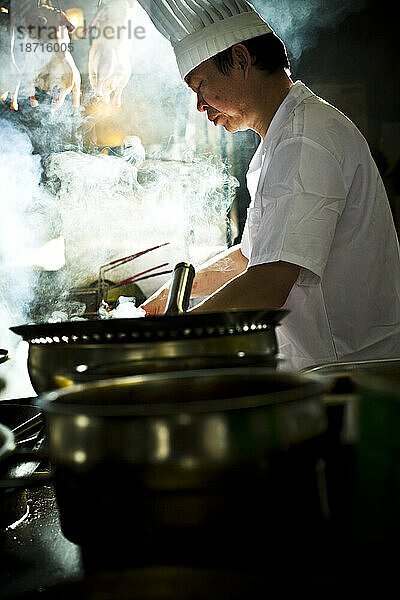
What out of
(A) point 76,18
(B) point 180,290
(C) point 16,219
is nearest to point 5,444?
(B) point 180,290

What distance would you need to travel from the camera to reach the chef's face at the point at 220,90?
1.36 meters

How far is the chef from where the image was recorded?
3.70ft

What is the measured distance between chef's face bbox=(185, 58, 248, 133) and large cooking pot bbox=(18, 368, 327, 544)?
1.19 m

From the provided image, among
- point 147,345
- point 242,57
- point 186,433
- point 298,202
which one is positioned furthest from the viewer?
point 242,57

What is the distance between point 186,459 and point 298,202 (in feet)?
3.01

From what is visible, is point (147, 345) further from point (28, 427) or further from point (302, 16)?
point (302, 16)

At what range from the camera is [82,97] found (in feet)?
11.3

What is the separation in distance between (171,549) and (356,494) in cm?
9

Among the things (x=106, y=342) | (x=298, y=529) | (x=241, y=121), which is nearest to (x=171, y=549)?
(x=298, y=529)

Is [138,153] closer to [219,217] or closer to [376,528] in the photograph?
[219,217]

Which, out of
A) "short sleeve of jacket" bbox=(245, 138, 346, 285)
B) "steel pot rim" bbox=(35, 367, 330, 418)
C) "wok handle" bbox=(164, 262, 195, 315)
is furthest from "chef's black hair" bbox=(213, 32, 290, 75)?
"steel pot rim" bbox=(35, 367, 330, 418)

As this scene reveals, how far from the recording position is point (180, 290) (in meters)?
0.81

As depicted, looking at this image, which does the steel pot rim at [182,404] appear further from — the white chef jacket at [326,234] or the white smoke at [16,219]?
the white smoke at [16,219]
